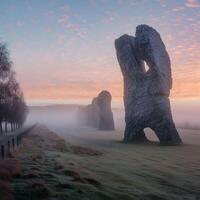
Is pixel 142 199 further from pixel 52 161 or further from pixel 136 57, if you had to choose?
pixel 136 57

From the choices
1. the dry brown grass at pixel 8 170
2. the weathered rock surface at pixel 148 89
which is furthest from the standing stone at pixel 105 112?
the dry brown grass at pixel 8 170

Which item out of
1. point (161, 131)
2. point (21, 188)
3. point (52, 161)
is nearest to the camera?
point (21, 188)

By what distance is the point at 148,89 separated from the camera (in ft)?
123

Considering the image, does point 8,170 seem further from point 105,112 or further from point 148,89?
point 105,112

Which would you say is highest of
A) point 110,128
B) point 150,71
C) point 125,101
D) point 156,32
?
point 156,32

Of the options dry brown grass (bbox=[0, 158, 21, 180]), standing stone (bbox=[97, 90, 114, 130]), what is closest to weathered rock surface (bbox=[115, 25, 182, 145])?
dry brown grass (bbox=[0, 158, 21, 180])

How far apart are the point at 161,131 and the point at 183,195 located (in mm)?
23949

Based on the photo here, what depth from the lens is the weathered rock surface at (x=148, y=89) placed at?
3597cm

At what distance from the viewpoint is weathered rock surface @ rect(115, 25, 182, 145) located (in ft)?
118

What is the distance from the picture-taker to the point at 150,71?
123 feet

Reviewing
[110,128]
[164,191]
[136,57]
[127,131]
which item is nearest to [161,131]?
[127,131]

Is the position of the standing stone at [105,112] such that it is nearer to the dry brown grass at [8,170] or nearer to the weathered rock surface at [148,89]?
the weathered rock surface at [148,89]

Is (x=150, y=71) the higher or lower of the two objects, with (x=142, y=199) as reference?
higher

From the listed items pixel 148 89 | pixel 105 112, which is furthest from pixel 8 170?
pixel 105 112
